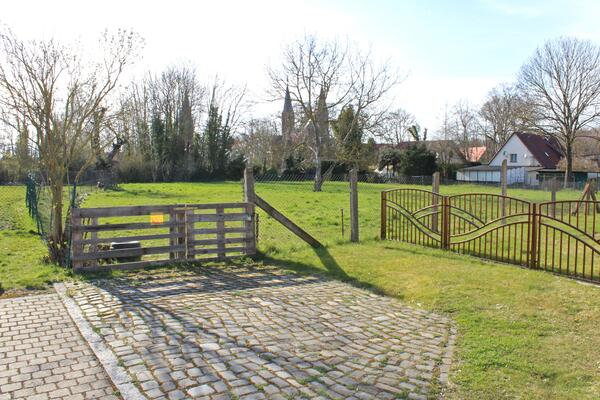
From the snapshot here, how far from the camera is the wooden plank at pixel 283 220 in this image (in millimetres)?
10367

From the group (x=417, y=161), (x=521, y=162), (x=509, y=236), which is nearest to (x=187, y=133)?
(x=417, y=161)

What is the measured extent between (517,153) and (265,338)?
65.3 meters

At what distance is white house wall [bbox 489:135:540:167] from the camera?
62.2m

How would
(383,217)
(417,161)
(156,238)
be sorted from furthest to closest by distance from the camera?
(417,161)
(383,217)
(156,238)

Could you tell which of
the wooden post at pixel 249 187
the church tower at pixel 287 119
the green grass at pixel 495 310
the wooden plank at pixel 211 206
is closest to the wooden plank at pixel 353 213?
the green grass at pixel 495 310

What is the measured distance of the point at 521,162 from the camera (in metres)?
63.1

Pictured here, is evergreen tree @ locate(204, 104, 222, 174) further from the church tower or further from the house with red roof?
the house with red roof

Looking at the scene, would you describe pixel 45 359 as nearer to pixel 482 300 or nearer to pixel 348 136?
pixel 482 300

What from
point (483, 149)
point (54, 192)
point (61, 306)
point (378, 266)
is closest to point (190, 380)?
point (61, 306)

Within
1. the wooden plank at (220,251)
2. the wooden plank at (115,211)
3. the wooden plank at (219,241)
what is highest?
the wooden plank at (115,211)

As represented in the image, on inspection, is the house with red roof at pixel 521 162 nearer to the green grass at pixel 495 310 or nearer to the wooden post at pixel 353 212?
the wooden post at pixel 353 212

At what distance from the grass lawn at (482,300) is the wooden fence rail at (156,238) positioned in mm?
563

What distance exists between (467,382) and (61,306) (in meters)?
5.20

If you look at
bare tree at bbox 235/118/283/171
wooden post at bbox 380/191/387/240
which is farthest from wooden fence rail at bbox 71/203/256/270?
bare tree at bbox 235/118/283/171
